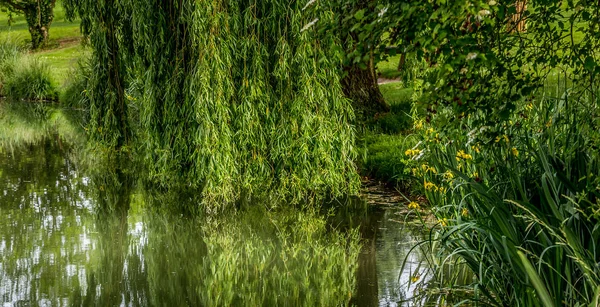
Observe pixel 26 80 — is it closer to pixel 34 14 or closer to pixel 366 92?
pixel 34 14

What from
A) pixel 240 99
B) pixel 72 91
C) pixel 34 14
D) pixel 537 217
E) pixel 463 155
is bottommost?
pixel 72 91

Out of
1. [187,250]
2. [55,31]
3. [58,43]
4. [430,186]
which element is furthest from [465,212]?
[55,31]

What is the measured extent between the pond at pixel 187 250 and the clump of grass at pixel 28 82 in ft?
40.2

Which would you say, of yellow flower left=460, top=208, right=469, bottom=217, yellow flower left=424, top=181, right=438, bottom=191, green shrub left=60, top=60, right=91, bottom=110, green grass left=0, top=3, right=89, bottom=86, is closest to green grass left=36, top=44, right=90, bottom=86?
green grass left=0, top=3, right=89, bottom=86

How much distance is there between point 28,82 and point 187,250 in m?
16.7

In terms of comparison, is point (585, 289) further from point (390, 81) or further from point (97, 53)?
point (390, 81)

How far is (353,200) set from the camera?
10.0 meters

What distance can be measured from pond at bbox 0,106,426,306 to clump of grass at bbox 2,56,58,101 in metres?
12.3

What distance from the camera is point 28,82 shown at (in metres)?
23.5

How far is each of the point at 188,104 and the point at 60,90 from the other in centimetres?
1446

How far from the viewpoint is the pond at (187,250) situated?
22.7ft

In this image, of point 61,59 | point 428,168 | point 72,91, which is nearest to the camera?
point 428,168

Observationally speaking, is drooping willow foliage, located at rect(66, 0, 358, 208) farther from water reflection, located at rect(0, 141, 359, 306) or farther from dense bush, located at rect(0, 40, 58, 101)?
dense bush, located at rect(0, 40, 58, 101)

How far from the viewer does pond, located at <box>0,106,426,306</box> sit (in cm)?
692
